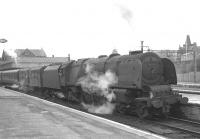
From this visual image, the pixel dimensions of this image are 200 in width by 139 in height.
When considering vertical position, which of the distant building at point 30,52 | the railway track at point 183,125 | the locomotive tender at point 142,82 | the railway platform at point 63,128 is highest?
the distant building at point 30,52

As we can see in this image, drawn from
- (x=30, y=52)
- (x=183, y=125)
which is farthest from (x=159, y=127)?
(x=30, y=52)

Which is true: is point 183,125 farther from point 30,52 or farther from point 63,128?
point 30,52

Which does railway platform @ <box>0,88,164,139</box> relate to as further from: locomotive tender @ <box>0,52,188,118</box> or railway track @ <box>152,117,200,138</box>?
locomotive tender @ <box>0,52,188,118</box>

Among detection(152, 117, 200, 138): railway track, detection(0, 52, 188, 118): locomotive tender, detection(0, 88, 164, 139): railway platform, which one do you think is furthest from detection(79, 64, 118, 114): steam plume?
detection(152, 117, 200, 138): railway track

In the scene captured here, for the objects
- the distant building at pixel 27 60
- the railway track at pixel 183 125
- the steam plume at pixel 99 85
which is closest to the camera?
the railway track at pixel 183 125

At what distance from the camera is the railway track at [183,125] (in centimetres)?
1144

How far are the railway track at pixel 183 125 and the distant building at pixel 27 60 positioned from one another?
50591 millimetres

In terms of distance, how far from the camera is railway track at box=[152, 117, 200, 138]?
450 inches

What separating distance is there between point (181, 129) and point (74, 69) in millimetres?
10928

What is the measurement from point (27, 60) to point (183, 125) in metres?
85.3

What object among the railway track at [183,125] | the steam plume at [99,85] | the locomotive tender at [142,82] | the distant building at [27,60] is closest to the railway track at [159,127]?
the railway track at [183,125]

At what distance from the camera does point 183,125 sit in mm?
13352

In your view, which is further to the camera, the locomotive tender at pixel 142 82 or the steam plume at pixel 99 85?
the steam plume at pixel 99 85

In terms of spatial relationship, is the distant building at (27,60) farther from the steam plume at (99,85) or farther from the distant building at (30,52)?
the steam plume at (99,85)
